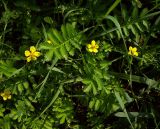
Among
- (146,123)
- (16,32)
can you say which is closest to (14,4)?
(16,32)

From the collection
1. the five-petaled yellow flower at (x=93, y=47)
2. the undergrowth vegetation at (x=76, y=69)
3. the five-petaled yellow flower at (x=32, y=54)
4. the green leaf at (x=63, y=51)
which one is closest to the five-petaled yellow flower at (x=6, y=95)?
the undergrowth vegetation at (x=76, y=69)

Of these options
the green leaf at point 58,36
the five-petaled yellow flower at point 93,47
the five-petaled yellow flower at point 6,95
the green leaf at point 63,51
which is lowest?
the five-petaled yellow flower at point 6,95

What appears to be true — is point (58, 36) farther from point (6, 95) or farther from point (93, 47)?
point (6, 95)

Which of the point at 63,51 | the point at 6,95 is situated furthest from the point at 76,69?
the point at 6,95

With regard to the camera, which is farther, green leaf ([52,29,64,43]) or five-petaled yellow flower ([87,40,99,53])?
five-petaled yellow flower ([87,40,99,53])

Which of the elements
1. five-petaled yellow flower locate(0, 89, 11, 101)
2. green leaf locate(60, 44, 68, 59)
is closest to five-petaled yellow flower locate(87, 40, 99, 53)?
green leaf locate(60, 44, 68, 59)

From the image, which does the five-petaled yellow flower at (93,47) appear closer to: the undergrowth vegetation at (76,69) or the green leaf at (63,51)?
the undergrowth vegetation at (76,69)

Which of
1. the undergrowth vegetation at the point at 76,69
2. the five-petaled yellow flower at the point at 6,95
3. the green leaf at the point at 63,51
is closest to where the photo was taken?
the green leaf at the point at 63,51

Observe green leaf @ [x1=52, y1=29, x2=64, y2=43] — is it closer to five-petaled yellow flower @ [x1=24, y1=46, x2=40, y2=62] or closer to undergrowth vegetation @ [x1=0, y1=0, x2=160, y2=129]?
undergrowth vegetation @ [x1=0, y1=0, x2=160, y2=129]
